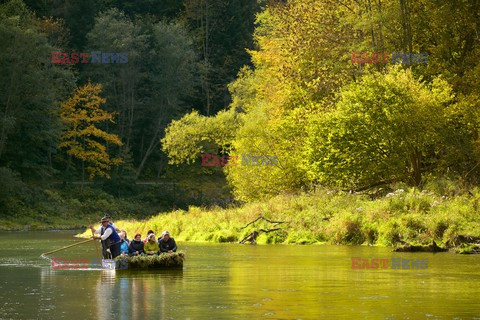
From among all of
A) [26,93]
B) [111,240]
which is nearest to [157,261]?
[111,240]

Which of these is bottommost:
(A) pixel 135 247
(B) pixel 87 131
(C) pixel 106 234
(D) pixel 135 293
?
(D) pixel 135 293

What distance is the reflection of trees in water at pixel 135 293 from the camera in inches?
861

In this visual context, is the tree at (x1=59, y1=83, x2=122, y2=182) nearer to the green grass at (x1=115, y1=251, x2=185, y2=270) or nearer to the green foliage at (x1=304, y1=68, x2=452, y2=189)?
the green foliage at (x1=304, y1=68, x2=452, y2=189)

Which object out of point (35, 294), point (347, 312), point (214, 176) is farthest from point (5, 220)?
point (347, 312)

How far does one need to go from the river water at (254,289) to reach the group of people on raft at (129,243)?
1.13 m

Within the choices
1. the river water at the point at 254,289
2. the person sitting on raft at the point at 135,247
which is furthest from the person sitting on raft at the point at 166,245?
the river water at the point at 254,289

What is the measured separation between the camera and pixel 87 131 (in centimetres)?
8600

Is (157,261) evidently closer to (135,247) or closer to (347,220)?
(135,247)

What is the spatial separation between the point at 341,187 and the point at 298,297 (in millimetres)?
28965

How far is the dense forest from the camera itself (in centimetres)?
5175

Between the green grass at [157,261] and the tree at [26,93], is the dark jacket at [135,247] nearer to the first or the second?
the green grass at [157,261]

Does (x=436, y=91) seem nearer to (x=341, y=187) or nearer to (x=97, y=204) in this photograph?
(x=341, y=187)

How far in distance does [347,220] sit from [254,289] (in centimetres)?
1946

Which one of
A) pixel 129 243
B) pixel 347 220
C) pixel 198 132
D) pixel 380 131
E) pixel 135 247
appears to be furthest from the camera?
pixel 198 132
